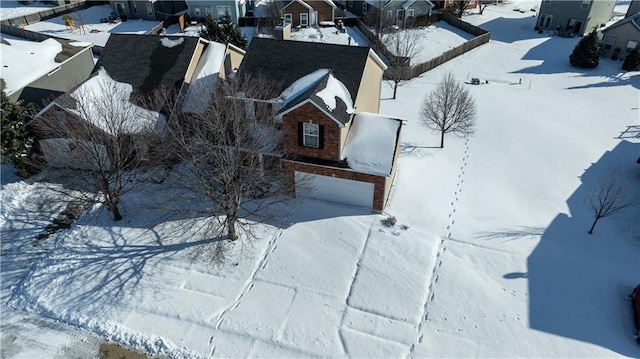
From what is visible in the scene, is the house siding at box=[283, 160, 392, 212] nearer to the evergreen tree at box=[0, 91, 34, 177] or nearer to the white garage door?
the white garage door

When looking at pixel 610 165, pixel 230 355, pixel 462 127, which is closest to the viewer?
pixel 230 355

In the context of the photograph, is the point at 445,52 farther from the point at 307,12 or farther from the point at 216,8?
the point at 216,8

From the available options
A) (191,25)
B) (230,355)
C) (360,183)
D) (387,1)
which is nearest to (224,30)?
(191,25)

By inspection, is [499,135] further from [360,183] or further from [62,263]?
[62,263]

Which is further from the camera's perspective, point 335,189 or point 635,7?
point 635,7

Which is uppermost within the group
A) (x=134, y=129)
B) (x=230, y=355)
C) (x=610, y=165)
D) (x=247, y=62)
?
(x=247, y=62)

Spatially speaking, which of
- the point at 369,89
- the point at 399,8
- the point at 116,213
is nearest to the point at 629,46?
the point at 399,8

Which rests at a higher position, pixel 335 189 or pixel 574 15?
pixel 574 15
